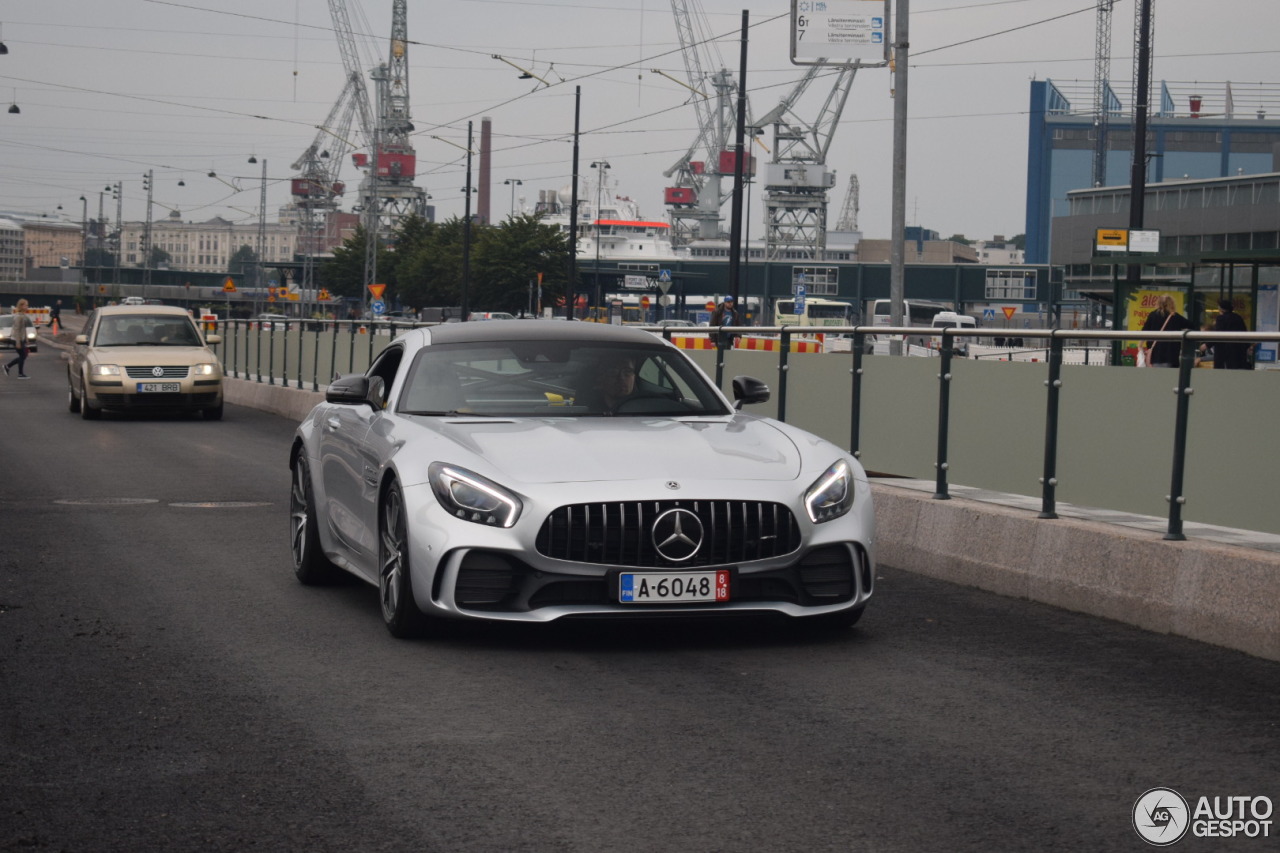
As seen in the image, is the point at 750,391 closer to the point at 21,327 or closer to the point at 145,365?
the point at 145,365

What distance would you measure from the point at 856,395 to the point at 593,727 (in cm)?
590

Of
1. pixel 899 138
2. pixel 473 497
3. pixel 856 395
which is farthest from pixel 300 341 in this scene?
pixel 473 497

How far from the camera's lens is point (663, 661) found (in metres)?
6.74

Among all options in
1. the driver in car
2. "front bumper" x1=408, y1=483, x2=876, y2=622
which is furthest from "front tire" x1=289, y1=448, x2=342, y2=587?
"front bumper" x1=408, y1=483, x2=876, y2=622

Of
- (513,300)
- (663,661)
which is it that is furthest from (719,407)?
(513,300)

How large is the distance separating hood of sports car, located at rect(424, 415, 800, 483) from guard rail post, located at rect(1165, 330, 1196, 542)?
5.97 feet

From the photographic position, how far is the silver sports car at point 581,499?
6680mm

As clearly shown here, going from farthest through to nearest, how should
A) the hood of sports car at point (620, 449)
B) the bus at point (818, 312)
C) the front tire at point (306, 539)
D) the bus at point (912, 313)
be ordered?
1. the bus at point (912, 313)
2. the bus at point (818, 312)
3. the front tire at point (306, 539)
4. the hood of sports car at point (620, 449)

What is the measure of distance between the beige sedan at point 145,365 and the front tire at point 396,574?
17.7 metres

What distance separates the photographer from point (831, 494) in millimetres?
7078

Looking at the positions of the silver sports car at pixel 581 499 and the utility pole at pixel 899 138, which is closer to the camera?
the silver sports car at pixel 581 499

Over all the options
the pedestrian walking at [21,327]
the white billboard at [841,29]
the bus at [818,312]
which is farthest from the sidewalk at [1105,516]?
the bus at [818,312]

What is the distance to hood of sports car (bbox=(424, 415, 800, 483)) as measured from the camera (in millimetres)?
6809

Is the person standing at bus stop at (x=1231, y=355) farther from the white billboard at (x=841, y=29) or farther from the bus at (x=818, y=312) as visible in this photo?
the bus at (x=818, y=312)
